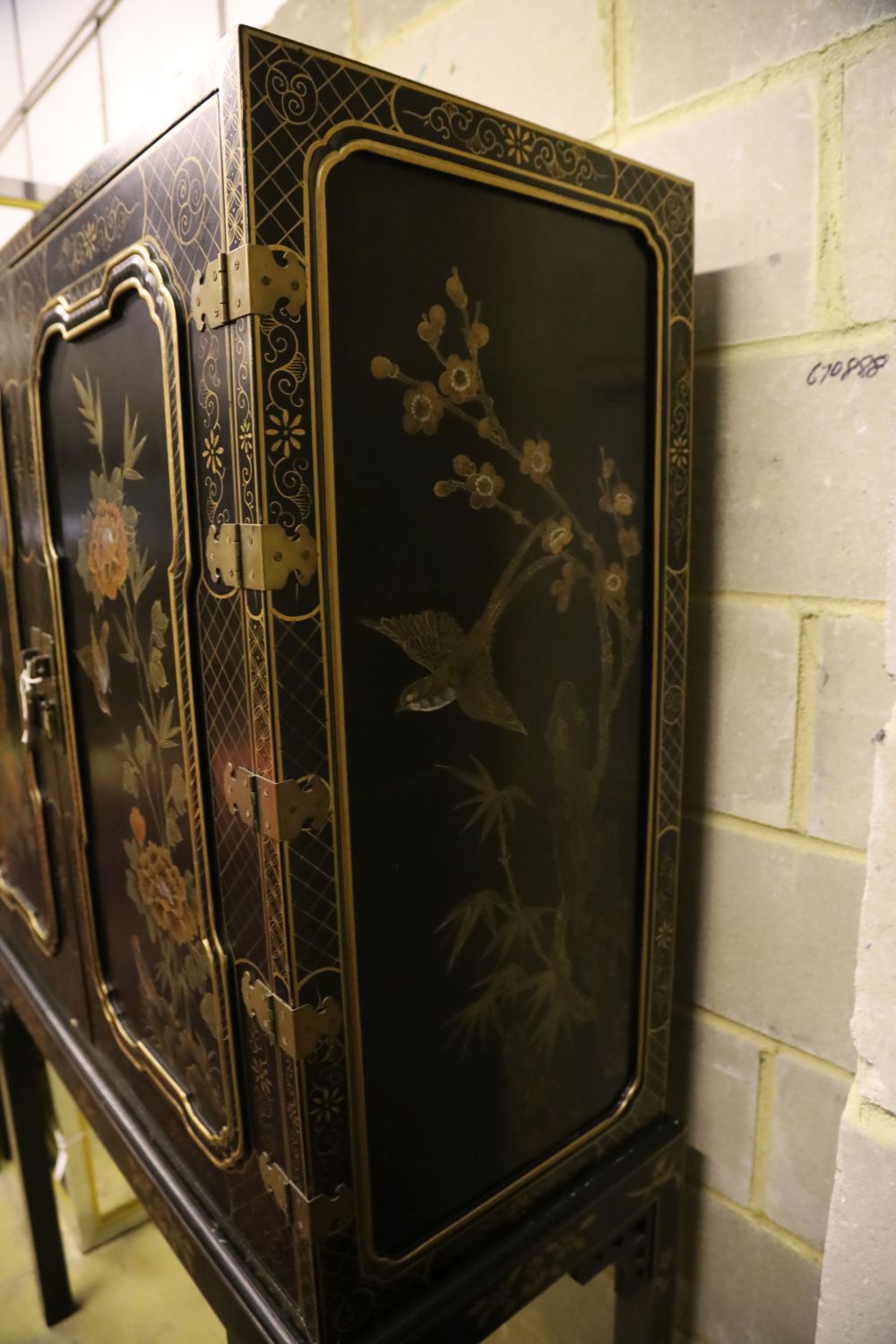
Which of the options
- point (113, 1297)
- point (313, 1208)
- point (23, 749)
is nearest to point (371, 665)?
point (313, 1208)

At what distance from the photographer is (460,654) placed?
27.9 inches

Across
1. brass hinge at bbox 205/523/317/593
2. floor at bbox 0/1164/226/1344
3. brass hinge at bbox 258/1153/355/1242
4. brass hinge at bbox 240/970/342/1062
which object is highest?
brass hinge at bbox 205/523/317/593

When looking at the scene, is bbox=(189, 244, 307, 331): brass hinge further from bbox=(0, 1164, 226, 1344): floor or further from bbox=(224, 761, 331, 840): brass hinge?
bbox=(0, 1164, 226, 1344): floor

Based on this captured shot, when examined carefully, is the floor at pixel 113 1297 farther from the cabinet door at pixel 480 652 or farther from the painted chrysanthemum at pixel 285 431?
the painted chrysanthemum at pixel 285 431

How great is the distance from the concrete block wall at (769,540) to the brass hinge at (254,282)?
0.19 m

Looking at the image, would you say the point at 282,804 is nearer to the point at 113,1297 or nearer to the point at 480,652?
the point at 480,652

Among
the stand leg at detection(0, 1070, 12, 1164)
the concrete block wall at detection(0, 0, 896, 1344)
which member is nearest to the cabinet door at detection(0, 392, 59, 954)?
the concrete block wall at detection(0, 0, 896, 1344)

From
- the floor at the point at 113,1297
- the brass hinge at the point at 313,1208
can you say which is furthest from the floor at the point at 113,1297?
the brass hinge at the point at 313,1208

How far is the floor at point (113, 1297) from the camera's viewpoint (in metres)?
1.65

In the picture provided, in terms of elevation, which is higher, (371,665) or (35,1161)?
(371,665)

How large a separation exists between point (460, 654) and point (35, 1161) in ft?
4.61

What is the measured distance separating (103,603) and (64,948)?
526mm

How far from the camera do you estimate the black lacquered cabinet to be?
603 millimetres

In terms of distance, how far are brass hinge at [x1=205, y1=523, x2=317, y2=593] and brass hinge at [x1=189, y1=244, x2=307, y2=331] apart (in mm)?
133
